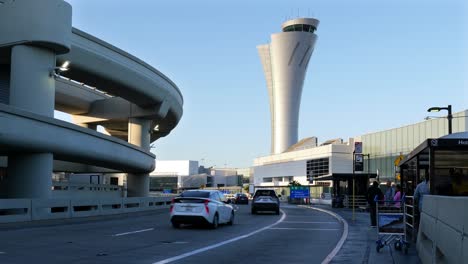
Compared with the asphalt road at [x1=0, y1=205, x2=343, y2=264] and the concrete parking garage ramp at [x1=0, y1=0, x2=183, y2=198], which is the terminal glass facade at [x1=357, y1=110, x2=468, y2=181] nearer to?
the concrete parking garage ramp at [x1=0, y1=0, x2=183, y2=198]

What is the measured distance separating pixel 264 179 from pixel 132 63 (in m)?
112

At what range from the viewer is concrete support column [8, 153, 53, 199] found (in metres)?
28.8

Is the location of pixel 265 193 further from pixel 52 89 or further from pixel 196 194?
pixel 52 89

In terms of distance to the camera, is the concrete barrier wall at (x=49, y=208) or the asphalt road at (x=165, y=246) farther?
the concrete barrier wall at (x=49, y=208)

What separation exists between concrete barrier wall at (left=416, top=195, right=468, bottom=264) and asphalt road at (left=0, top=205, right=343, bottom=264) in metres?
3.15

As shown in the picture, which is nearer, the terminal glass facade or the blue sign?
the terminal glass facade

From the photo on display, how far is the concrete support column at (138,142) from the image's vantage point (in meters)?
49.2

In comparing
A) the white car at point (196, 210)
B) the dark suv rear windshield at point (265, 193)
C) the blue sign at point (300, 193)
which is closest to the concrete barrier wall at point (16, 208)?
the white car at point (196, 210)

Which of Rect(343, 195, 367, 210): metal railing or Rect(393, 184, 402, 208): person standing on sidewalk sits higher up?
Rect(393, 184, 402, 208): person standing on sidewalk

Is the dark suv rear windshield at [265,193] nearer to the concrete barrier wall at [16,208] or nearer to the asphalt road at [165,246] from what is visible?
A: the asphalt road at [165,246]

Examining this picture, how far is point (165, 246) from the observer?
14.7 meters

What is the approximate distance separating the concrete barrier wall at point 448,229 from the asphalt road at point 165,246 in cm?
315

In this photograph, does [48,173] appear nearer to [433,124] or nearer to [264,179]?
[433,124]

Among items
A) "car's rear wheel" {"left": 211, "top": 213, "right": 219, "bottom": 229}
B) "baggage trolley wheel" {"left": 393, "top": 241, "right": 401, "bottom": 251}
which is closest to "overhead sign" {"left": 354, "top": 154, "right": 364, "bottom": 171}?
"car's rear wheel" {"left": 211, "top": 213, "right": 219, "bottom": 229}
